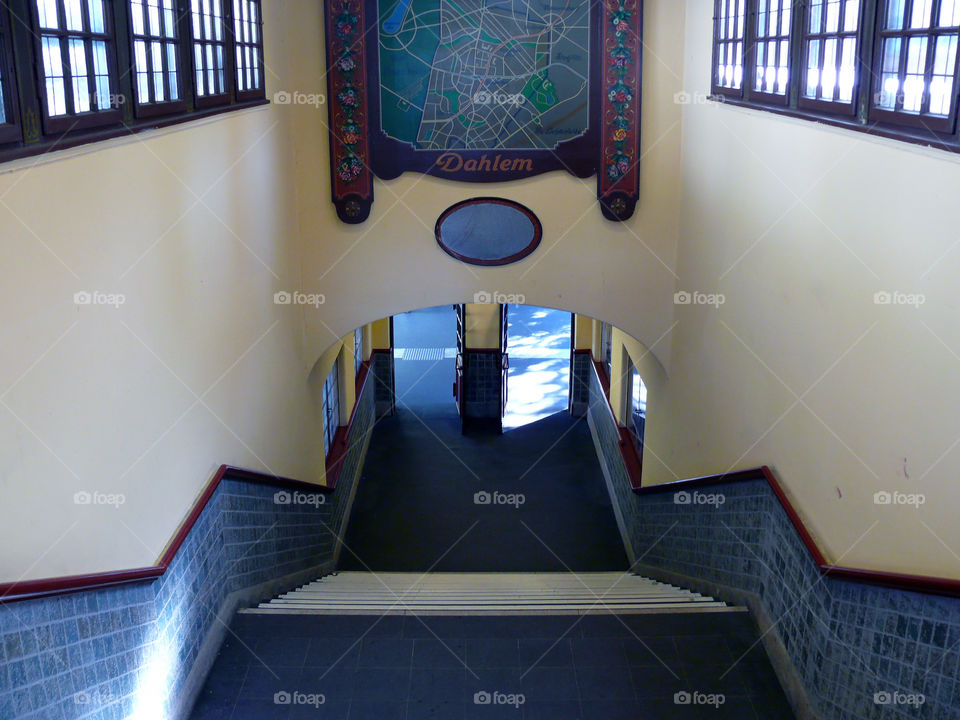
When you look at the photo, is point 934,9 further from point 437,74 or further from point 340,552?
point 340,552

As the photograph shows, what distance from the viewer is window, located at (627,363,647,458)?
1008 centimetres

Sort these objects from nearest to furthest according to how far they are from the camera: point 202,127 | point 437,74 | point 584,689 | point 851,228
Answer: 1. point 851,228
2. point 584,689
3. point 202,127
4. point 437,74

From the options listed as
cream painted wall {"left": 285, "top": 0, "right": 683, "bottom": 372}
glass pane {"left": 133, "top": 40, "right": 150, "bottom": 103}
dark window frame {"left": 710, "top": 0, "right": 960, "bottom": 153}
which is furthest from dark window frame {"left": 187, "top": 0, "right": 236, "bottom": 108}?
dark window frame {"left": 710, "top": 0, "right": 960, "bottom": 153}

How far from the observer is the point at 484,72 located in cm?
793

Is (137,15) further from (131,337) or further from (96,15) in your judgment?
(131,337)

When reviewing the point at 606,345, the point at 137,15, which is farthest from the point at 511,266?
the point at 606,345

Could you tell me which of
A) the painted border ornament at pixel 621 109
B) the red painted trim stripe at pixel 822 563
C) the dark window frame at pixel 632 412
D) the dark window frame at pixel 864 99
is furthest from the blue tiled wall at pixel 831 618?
the dark window frame at pixel 632 412

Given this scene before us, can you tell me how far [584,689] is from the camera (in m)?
5.12

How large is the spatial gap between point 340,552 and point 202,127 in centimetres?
564

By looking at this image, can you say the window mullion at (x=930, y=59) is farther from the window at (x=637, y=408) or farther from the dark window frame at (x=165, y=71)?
the window at (x=637, y=408)

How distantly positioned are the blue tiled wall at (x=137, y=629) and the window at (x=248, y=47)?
9.54 ft

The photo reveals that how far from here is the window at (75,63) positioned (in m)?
3.69

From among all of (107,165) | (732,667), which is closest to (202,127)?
(107,165)

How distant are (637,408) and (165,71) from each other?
6.66 m
